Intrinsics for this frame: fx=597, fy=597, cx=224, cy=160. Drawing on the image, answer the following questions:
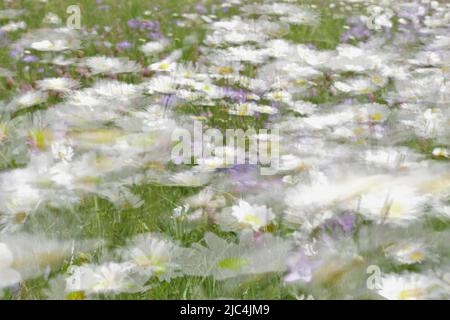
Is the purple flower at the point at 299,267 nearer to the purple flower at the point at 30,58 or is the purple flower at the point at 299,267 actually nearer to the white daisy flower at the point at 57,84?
the white daisy flower at the point at 57,84

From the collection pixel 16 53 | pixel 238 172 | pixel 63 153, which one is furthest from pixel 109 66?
pixel 238 172

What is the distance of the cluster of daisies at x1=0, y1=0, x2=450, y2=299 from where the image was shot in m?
1.39

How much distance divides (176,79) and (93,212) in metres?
→ 1.17

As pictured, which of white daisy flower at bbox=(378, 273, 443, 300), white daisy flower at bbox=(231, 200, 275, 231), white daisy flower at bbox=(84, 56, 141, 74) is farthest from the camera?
white daisy flower at bbox=(84, 56, 141, 74)

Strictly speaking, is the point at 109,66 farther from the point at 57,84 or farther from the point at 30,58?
the point at 30,58

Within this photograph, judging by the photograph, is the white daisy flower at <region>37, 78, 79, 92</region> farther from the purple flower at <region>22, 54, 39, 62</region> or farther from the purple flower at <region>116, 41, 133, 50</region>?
the purple flower at <region>116, 41, 133, 50</region>

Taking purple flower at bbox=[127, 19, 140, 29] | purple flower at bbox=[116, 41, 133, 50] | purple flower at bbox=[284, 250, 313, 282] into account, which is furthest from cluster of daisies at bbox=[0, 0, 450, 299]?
purple flower at bbox=[127, 19, 140, 29]

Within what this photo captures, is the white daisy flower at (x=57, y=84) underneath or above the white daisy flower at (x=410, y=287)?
above

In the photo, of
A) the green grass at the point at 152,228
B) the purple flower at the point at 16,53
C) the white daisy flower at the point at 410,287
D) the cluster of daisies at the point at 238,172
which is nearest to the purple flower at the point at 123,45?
the cluster of daisies at the point at 238,172

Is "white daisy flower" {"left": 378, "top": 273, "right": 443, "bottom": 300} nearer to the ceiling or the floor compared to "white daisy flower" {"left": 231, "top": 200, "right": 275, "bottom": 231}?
nearer to the floor

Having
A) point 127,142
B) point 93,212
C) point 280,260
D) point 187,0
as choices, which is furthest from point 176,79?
point 187,0

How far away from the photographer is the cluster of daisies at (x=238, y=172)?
4.58 feet

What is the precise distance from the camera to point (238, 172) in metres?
1.83
